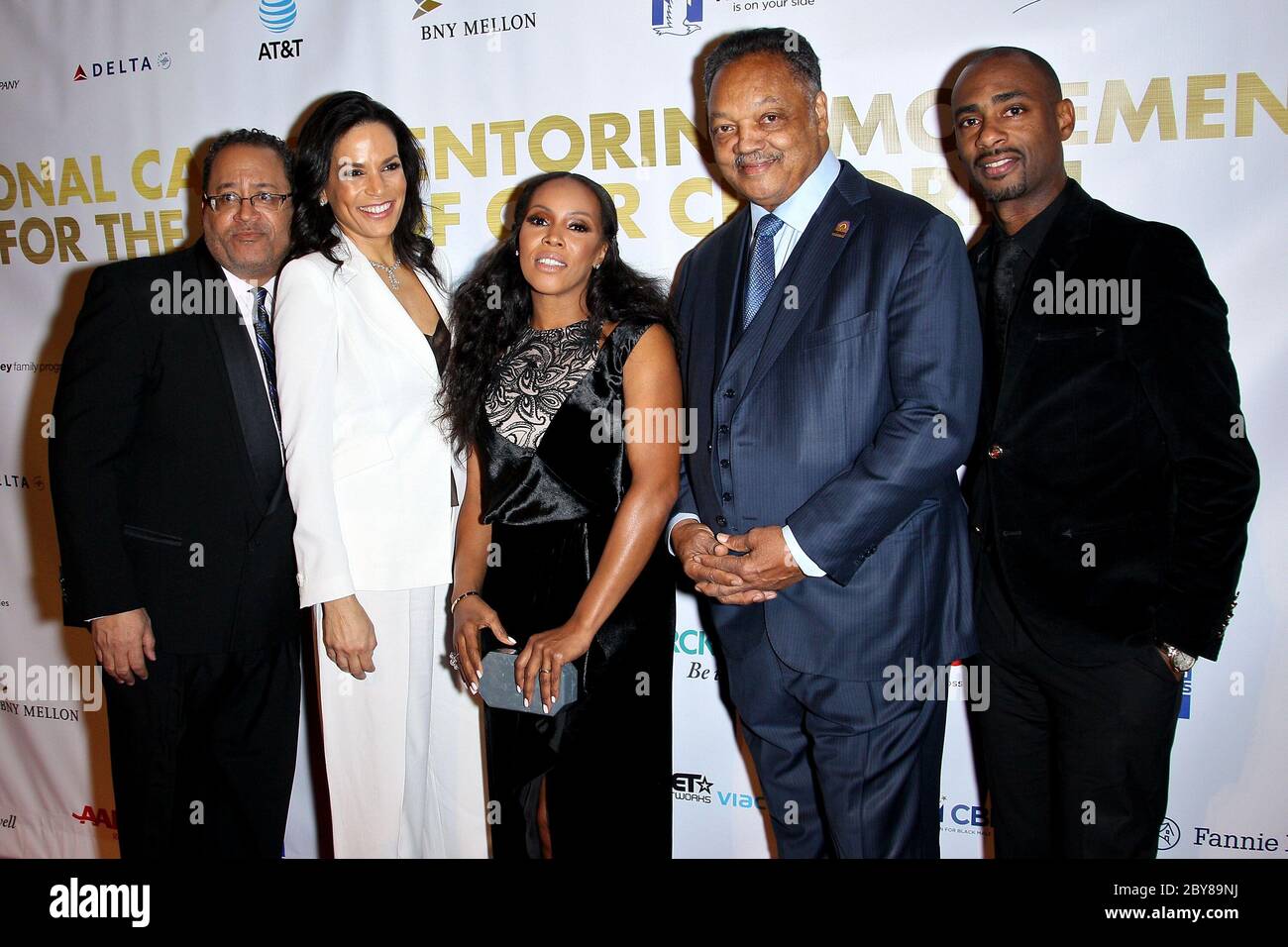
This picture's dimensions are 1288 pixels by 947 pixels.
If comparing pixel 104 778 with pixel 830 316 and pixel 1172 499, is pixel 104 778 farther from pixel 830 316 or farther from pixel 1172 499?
pixel 1172 499

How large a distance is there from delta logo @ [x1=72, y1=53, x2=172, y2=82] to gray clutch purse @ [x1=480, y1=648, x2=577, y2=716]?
2704 mm

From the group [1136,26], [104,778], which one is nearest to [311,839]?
[104,778]

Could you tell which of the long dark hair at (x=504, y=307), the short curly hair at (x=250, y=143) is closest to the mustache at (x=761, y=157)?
the long dark hair at (x=504, y=307)

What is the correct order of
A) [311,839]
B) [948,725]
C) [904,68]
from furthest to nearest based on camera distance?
[311,839] → [948,725] → [904,68]

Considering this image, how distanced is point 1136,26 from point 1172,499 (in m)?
1.48

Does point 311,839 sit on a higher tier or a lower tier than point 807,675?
lower

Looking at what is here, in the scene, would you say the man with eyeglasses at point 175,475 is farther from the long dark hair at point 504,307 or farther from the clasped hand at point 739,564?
the clasped hand at point 739,564

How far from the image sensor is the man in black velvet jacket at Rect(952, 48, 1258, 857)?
203 centimetres

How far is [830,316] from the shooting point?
2.03m

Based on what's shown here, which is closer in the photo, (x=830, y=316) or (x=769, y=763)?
(x=830, y=316)

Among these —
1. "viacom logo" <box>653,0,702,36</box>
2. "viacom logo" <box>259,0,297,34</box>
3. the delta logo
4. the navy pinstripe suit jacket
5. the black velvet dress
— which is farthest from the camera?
the delta logo

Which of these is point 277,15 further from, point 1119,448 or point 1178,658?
point 1178,658

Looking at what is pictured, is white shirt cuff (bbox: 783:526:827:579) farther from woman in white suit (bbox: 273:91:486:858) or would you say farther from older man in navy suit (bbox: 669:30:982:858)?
woman in white suit (bbox: 273:91:486:858)

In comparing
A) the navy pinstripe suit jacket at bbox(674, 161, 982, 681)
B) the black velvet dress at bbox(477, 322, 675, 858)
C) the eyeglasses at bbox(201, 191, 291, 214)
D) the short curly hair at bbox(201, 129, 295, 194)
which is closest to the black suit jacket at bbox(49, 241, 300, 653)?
the eyeglasses at bbox(201, 191, 291, 214)
